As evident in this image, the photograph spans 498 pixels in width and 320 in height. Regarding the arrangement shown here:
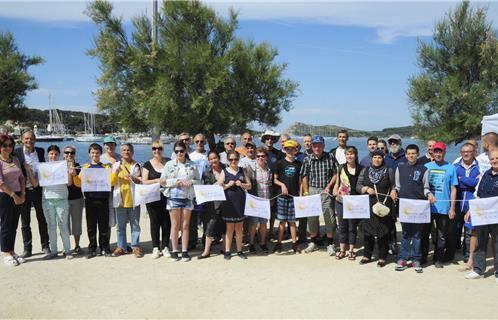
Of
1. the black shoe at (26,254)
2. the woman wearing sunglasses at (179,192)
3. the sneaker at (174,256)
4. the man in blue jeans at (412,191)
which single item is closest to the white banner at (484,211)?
the man in blue jeans at (412,191)

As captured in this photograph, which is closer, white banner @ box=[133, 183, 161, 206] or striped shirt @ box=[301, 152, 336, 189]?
white banner @ box=[133, 183, 161, 206]

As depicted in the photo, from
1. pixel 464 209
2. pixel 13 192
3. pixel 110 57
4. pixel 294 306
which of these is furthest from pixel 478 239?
pixel 110 57

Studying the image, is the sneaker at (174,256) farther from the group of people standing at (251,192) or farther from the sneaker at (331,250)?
the sneaker at (331,250)

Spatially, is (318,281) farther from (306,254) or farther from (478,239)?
(478,239)

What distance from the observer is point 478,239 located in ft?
20.5

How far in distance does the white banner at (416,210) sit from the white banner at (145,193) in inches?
154

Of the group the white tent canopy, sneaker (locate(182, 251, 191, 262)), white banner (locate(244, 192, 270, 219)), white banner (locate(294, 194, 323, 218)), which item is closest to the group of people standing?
sneaker (locate(182, 251, 191, 262))

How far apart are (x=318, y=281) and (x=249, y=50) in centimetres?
741

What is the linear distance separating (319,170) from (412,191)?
157cm

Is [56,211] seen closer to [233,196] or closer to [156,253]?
[156,253]

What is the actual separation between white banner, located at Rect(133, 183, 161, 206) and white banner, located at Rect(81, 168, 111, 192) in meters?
0.50

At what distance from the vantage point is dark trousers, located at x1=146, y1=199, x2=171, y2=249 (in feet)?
23.8

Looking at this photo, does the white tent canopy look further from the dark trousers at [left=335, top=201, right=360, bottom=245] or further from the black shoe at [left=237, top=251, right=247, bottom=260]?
the black shoe at [left=237, top=251, right=247, bottom=260]

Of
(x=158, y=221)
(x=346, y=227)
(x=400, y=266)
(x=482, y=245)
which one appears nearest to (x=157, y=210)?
(x=158, y=221)
